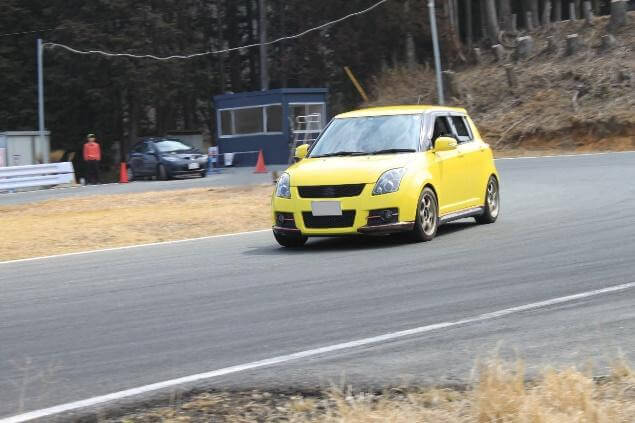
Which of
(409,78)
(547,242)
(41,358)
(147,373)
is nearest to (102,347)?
(41,358)

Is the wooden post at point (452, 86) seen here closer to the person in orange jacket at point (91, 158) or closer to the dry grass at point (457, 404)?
the person in orange jacket at point (91, 158)

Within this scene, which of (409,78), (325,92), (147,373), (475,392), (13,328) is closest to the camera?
(475,392)

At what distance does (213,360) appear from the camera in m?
6.88

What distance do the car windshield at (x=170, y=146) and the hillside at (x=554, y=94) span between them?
11.9 m

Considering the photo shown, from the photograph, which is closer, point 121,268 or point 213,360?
point 213,360

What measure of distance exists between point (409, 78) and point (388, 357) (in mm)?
47975

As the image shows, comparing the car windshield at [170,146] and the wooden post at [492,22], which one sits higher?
the wooden post at [492,22]

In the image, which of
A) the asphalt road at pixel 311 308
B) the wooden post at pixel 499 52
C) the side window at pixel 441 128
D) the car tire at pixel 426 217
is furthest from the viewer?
the wooden post at pixel 499 52

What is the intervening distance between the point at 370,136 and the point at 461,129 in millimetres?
1890

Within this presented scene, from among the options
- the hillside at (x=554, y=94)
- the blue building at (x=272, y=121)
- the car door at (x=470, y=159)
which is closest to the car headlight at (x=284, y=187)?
the car door at (x=470, y=159)

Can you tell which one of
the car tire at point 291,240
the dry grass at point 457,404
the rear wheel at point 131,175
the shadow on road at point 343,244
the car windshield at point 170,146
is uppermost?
the car windshield at point 170,146

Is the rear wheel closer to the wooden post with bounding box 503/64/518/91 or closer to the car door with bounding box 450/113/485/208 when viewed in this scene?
the wooden post with bounding box 503/64/518/91

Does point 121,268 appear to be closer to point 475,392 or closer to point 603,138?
point 475,392

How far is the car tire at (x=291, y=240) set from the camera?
43.5ft
